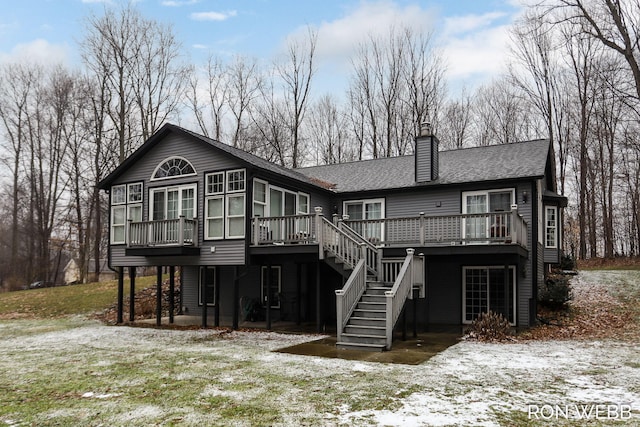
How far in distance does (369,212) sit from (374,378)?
9830 millimetres

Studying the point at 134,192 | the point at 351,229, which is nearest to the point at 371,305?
the point at 351,229

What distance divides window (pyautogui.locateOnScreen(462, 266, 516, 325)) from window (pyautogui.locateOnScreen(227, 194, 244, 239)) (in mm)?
7225

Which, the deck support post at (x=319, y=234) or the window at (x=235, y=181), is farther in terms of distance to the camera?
the window at (x=235, y=181)

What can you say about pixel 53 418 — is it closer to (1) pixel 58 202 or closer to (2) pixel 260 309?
(2) pixel 260 309

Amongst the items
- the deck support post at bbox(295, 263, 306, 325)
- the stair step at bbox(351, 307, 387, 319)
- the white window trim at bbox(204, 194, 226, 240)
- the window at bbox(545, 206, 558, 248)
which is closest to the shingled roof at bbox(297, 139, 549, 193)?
the window at bbox(545, 206, 558, 248)

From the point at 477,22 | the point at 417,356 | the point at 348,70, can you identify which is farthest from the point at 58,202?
the point at 417,356

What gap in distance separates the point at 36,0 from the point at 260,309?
37.4ft

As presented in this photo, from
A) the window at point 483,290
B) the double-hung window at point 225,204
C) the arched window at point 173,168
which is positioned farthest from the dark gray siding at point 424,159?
the arched window at point 173,168

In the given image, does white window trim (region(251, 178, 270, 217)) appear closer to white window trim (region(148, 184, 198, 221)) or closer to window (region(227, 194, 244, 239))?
window (region(227, 194, 244, 239))

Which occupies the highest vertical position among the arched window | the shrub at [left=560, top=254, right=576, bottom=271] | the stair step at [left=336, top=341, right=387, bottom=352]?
the arched window

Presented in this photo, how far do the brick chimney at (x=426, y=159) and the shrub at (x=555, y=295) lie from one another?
5099 millimetres

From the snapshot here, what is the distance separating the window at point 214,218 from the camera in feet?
48.9

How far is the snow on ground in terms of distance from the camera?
5953 millimetres

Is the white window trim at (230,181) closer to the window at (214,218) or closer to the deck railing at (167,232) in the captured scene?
the window at (214,218)
